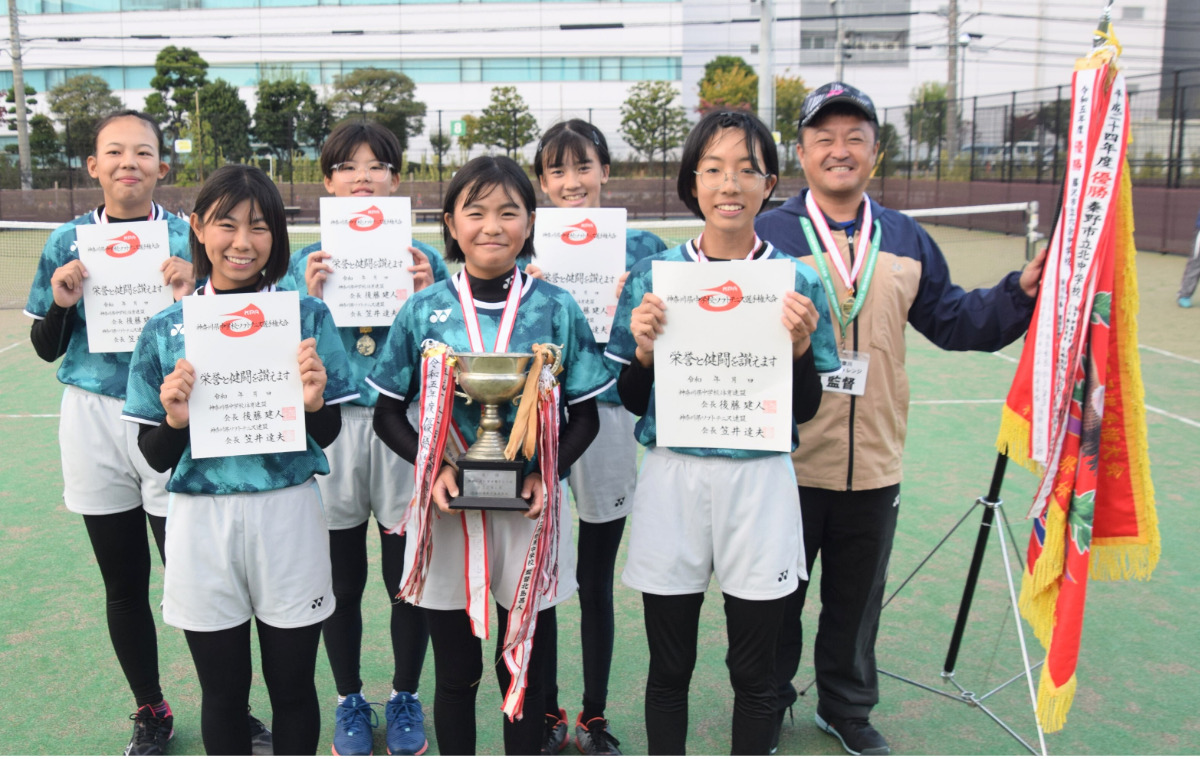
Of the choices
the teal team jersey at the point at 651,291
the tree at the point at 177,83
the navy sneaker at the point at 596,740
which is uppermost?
the tree at the point at 177,83

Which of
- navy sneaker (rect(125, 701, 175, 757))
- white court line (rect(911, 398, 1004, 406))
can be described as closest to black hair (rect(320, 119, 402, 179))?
navy sneaker (rect(125, 701, 175, 757))

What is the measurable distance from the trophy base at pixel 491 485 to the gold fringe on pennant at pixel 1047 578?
1.45 meters

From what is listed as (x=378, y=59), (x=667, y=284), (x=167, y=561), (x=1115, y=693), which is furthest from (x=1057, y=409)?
(x=378, y=59)

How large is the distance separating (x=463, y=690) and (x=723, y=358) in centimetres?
112

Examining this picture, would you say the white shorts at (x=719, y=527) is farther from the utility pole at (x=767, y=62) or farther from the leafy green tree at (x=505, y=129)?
the leafy green tree at (x=505, y=129)

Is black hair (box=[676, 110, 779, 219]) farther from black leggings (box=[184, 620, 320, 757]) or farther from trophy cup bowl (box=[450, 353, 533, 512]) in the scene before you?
black leggings (box=[184, 620, 320, 757])

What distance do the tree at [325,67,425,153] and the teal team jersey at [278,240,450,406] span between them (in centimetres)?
3368

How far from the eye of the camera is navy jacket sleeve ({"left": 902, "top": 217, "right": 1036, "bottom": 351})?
2.97 m

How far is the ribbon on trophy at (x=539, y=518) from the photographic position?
2.43m

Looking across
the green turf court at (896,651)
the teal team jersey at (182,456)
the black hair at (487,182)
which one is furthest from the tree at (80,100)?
the black hair at (487,182)

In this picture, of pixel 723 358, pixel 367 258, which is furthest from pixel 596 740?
pixel 367 258

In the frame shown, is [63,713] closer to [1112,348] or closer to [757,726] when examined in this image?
[757,726]

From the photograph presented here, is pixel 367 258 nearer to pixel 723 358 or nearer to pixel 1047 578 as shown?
pixel 723 358

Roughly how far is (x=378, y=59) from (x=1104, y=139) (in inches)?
1752
